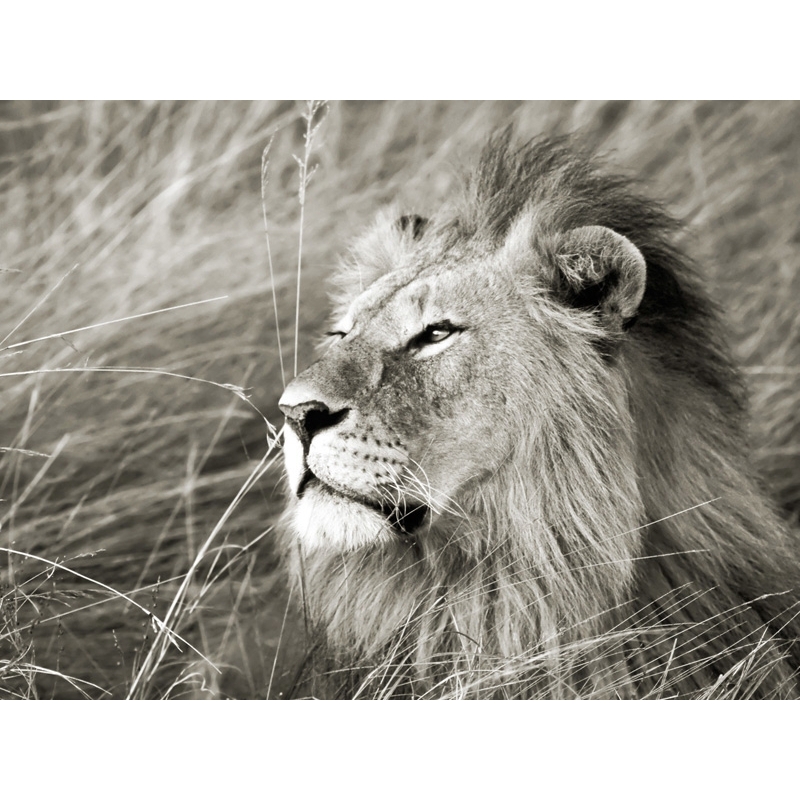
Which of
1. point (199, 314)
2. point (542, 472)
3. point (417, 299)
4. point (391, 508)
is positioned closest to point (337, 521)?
point (391, 508)

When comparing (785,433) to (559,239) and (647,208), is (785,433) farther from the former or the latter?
(559,239)

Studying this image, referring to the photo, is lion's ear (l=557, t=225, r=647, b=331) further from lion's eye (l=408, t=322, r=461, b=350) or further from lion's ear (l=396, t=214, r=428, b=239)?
lion's ear (l=396, t=214, r=428, b=239)

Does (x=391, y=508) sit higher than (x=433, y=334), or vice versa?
(x=433, y=334)

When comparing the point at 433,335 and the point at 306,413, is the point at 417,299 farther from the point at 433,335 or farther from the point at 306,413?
the point at 306,413

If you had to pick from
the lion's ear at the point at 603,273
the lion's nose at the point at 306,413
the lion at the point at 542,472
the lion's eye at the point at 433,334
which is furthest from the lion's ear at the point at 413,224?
the lion's nose at the point at 306,413

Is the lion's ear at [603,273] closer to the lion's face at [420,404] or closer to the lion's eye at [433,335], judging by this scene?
the lion's face at [420,404]

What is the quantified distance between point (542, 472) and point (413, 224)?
879 millimetres

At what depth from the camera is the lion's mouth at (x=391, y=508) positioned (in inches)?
98.4

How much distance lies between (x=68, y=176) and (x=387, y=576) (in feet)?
6.06

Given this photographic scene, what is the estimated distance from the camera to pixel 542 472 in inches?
Result: 101

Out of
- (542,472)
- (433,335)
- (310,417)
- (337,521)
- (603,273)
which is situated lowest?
(337,521)

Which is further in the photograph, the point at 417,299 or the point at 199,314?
the point at 199,314

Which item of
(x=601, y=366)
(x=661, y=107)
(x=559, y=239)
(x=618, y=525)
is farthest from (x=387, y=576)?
(x=661, y=107)

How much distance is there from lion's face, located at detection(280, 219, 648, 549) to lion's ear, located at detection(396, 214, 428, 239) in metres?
0.32
